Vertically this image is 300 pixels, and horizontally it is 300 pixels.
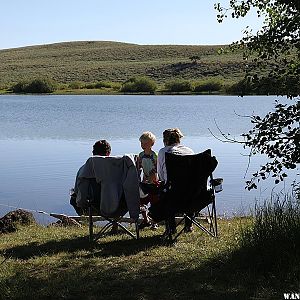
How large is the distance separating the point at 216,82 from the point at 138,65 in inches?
864

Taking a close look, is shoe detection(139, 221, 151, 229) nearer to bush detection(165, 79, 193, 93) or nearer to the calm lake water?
the calm lake water

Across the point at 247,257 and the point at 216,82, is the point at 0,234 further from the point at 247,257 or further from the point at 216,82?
the point at 216,82

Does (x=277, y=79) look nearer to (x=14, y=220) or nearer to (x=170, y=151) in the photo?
(x=170, y=151)

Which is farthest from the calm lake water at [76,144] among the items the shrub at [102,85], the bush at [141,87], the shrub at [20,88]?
the shrub at [20,88]

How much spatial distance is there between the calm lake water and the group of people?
72 centimetres

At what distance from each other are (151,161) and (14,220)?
6.77ft

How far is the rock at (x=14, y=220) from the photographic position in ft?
24.7

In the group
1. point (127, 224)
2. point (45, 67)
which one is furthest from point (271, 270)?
point (45, 67)

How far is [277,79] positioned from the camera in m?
4.78

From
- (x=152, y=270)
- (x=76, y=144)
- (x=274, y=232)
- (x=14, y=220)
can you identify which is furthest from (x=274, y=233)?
(x=76, y=144)

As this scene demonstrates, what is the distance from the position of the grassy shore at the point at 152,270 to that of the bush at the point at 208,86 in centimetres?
4345

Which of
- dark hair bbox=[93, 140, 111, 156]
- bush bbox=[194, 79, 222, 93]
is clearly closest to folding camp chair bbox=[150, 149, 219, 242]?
dark hair bbox=[93, 140, 111, 156]

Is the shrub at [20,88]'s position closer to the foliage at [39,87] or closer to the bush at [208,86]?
the foliage at [39,87]

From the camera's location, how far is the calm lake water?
34.8ft
